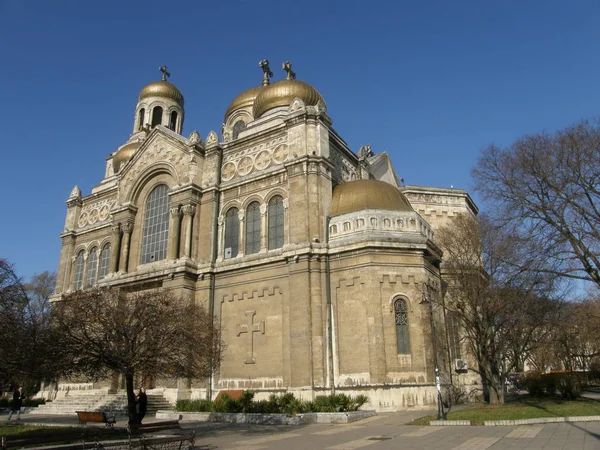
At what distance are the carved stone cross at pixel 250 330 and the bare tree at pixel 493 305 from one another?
31.3 ft

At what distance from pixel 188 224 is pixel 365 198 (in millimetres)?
10557

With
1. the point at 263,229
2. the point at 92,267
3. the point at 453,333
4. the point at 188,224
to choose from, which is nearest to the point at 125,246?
the point at 92,267

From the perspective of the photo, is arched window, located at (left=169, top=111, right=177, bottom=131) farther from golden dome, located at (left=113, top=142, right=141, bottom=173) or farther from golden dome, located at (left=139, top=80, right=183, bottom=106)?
golden dome, located at (left=113, top=142, right=141, bottom=173)

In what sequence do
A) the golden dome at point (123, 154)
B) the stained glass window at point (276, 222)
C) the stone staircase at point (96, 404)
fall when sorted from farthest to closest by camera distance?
1. the golden dome at point (123, 154)
2. the stained glass window at point (276, 222)
3. the stone staircase at point (96, 404)

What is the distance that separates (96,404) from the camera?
26.9m

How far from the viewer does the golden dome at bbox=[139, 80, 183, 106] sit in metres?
46.3

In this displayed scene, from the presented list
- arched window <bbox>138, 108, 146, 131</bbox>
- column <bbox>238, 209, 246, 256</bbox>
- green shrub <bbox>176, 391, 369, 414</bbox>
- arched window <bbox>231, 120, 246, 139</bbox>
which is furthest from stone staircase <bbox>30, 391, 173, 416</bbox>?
arched window <bbox>138, 108, 146, 131</bbox>

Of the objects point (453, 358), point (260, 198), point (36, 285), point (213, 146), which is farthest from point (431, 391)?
point (36, 285)

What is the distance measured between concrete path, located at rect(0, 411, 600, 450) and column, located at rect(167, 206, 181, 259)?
41.9 feet

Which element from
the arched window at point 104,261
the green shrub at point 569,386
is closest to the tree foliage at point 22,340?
the arched window at point 104,261

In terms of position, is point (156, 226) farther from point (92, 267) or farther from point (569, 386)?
point (569, 386)

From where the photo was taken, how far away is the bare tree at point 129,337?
14.1 metres

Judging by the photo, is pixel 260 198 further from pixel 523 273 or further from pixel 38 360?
pixel 38 360

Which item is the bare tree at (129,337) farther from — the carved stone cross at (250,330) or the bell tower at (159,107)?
the bell tower at (159,107)
